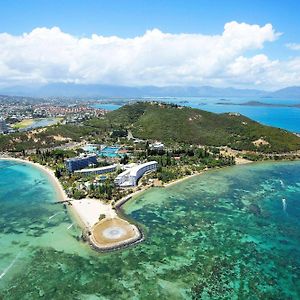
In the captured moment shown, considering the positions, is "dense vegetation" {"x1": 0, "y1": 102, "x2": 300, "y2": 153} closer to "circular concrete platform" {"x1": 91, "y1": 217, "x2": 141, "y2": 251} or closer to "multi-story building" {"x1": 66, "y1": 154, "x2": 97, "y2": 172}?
"multi-story building" {"x1": 66, "y1": 154, "x2": 97, "y2": 172}

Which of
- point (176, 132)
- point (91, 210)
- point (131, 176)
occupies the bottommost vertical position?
point (91, 210)

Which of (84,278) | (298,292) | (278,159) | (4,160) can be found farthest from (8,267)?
(278,159)

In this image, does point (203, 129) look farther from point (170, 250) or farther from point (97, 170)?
point (170, 250)

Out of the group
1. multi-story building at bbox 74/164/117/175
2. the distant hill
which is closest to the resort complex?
multi-story building at bbox 74/164/117/175

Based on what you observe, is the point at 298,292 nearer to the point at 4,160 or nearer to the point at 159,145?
the point at 159,145

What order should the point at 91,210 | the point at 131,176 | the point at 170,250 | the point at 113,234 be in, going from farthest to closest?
the point at 131,176 < the point at 91,210 < the point at 113,234 < the point at 170,250

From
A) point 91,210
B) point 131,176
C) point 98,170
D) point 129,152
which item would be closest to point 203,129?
point 129,152

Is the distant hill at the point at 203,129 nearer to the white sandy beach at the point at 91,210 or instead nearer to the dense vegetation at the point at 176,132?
the dense vegetation at the point at 176,132

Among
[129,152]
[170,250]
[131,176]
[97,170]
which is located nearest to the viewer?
[170,250]

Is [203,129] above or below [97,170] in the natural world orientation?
above
